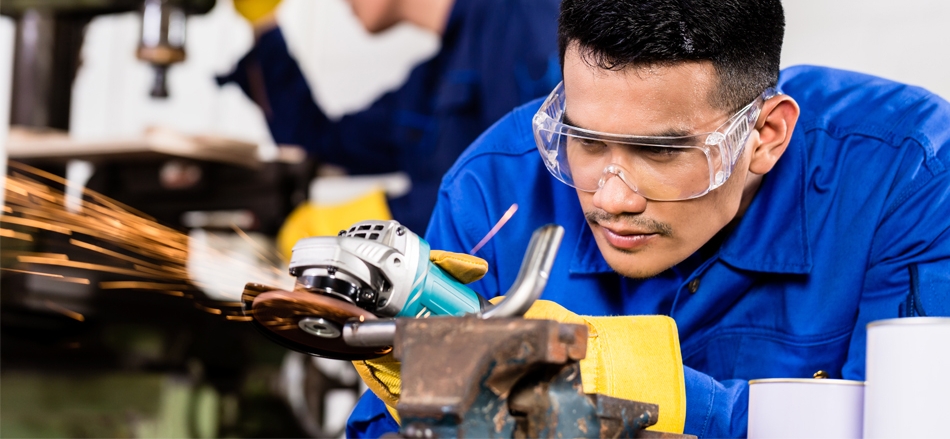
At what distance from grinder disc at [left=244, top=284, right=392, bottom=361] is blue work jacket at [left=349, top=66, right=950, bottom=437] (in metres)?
0.59

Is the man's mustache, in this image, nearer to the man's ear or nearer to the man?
the man

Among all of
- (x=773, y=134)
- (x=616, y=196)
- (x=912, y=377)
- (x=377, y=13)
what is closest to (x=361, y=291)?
(x=616, y=196)

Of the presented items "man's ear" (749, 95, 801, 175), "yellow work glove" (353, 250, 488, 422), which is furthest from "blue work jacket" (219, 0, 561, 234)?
"yellow work glove" (353, 250, 488, 422)

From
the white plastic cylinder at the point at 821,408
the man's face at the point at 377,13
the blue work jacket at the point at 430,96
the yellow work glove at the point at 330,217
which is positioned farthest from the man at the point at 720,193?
the man's face at the point at 377,13

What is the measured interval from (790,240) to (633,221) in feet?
1.27

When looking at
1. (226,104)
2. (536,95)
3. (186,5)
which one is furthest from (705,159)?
(226,104)

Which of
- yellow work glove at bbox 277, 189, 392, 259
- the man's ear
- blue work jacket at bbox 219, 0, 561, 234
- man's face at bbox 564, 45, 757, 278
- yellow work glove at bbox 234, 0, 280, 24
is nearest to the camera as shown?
man's face at bbox 564, 45, 757, 278

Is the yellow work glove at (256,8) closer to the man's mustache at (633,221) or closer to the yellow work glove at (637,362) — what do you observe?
the man's mustache at (633,221)

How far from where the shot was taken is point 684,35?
144 cm

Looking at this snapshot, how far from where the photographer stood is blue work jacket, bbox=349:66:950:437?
5.45 feet

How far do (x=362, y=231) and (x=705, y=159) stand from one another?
61 centimetres

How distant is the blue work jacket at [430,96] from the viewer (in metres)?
3.09

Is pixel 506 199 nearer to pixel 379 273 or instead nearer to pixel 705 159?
pixel 705 159

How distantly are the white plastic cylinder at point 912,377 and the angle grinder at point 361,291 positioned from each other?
398 millimetres
